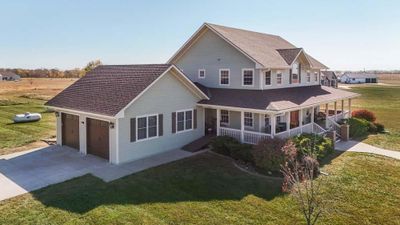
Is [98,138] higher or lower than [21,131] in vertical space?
higher

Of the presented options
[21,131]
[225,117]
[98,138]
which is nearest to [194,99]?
[225,117]

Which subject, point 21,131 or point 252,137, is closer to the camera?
point 252,137

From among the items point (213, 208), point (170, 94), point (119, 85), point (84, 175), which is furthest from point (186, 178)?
point (119, 85)

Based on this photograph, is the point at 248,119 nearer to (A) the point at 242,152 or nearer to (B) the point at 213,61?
(A) the point at 242,152

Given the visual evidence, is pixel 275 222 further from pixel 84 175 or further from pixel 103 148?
pixel 103 148

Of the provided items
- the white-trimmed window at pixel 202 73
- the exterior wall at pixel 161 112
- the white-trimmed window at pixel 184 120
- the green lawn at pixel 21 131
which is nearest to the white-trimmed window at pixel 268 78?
the white-trimmed window at pixel 202 73

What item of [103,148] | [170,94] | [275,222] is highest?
[170,94]

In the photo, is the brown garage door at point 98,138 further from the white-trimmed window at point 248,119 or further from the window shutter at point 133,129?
the white-trimmed window at point 248,119
